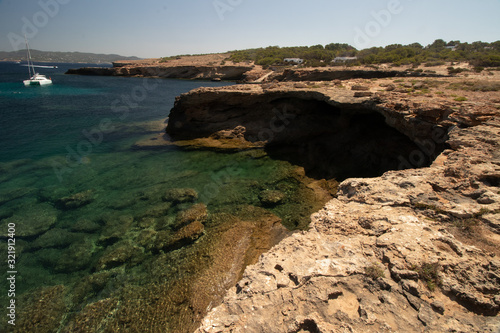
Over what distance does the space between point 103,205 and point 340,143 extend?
1480cm

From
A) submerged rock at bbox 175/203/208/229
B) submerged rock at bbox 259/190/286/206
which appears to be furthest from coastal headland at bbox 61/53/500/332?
submerged rock at bbox 259/190/286/206

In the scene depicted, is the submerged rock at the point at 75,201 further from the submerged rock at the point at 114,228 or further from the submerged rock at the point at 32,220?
the submerged rock at the point at 114,228

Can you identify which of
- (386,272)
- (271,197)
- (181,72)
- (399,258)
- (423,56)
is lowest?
(271,197)

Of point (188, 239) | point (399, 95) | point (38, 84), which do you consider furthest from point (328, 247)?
point (38, 84)

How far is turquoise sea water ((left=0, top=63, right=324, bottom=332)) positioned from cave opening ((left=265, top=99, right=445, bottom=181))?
2.15m

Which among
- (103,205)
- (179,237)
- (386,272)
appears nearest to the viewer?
(386,272)

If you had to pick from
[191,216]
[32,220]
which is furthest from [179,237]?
[32,220]

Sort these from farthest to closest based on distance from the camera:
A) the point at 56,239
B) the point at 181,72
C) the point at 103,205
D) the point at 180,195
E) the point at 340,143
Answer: the point at 181,72 < the point at 340,143 < the point at 180,195 < the point at 103,205 < the point at 56,239

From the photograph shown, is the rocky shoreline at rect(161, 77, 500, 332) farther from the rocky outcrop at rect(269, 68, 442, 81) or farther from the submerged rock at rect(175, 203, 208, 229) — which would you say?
the rocky outcrop at rect(269, 68, 442, 81)

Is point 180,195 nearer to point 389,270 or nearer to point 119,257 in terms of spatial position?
point 119,257

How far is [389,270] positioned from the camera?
445cm

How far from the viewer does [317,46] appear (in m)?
106

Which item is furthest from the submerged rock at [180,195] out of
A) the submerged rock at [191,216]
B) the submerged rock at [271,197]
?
the submerged rock at [271,197]

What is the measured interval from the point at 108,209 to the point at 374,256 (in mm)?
11660
